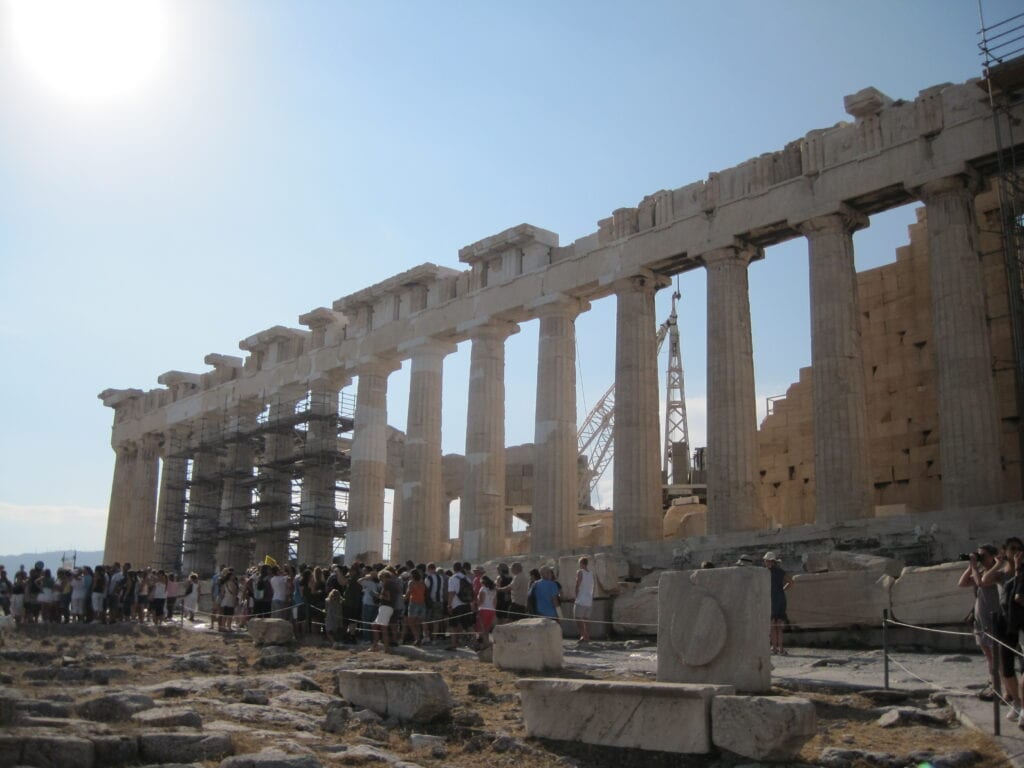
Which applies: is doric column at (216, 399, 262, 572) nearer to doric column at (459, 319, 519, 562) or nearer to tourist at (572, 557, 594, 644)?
doric column at (459, 319, 519, 562)

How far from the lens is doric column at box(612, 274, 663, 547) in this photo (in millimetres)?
24500

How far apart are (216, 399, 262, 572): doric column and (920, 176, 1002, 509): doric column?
24.1 metres

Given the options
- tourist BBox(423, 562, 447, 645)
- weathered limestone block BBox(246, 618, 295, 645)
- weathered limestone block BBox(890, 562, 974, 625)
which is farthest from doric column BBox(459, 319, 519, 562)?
weathered limestone block BBox(890, 562, 974, 625)

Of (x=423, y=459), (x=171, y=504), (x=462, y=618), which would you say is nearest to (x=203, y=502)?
(x=171, y=504)

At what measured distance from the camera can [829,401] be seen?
69.8ft

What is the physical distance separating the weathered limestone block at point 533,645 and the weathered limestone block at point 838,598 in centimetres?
425

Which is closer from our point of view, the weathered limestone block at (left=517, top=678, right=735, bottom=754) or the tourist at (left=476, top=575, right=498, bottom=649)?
the weathered limestone block at (left=517, top=678, right=735, bottom=754)

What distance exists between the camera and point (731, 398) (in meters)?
23.1

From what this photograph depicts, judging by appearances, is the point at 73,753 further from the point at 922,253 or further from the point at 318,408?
the point at 318,408

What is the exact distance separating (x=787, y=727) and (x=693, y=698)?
794mm

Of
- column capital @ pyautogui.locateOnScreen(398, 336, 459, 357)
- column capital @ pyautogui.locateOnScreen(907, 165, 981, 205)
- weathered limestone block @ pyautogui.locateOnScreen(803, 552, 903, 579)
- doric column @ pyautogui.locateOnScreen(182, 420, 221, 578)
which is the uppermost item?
column capital @ pyautogui.locateOnScreen(907, 165, 981, 205)

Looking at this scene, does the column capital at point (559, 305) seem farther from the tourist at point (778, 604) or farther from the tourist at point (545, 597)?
the tourist at point (778, 604)

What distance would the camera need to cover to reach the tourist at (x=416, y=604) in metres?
17.6

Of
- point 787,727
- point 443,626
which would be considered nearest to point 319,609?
point 443,626
